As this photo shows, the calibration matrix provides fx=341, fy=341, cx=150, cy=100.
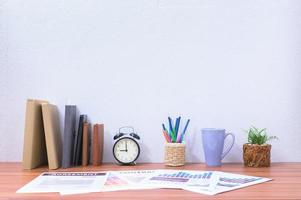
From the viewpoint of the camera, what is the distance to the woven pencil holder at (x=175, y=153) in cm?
121

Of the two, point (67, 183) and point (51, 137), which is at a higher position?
point (51, 137)

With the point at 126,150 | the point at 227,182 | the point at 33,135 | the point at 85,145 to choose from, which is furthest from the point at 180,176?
the point at 33,135

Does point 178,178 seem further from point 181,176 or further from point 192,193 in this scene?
point 192,193

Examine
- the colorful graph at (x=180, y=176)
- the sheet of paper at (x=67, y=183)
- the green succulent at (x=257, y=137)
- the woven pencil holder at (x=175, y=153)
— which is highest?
the green succulent at (x=257, y=137)

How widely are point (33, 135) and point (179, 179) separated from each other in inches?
20.3

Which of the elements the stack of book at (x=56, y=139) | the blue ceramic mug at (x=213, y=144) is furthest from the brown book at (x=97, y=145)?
the blue ceramic mug at (x=213, y=144)

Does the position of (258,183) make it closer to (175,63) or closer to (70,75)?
(175,63)

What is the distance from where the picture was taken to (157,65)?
51.9 inches

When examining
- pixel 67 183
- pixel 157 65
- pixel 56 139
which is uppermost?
pixel 157 65

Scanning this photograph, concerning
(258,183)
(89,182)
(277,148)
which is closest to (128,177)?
(89,182)

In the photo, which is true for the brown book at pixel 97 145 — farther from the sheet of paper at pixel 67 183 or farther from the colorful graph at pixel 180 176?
the colorful graph at pixel 180 176

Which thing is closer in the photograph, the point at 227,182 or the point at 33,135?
the point at 227,182

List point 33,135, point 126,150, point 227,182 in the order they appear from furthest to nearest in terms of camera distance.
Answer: point 126,150 → point 33,135 → point 227,182

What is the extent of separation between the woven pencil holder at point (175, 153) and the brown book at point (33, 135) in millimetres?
457
